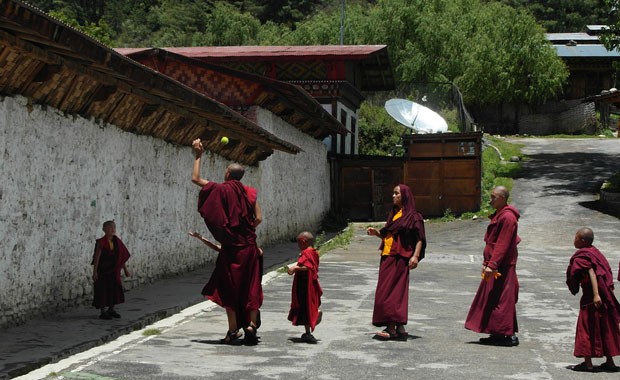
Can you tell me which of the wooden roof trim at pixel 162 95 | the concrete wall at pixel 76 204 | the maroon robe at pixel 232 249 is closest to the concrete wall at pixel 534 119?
the wooden roof trim at pixel 162 95

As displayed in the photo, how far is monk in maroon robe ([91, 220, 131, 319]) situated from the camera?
11.0 metres

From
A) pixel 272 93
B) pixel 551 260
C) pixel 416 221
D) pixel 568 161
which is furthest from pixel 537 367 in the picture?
pixel 568 161

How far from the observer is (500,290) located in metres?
10.4

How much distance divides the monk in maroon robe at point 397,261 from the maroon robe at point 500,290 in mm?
723

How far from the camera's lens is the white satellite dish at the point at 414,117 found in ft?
113

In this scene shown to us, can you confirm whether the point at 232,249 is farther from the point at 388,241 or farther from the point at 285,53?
the point at 285,53

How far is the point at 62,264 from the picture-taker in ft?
38.1

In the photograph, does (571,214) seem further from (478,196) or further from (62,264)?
(62,264)

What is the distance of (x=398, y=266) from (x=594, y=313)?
7.80ft

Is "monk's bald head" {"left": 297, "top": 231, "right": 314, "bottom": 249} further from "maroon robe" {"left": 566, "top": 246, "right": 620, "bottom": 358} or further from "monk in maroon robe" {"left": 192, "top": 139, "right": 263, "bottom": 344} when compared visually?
"maroon robe" {"left": 566, "top": 246, "right": 620, "bottom": 358}

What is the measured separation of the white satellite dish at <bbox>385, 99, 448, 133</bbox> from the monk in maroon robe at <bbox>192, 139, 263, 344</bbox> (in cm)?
2473

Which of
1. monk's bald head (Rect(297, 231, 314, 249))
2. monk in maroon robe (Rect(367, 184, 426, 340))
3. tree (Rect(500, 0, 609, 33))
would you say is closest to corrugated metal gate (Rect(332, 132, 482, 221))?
monk in maroon robe (Rect(367, 184, 426, 340))

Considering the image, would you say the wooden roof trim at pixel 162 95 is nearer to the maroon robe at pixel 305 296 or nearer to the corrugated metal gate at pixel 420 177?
the maroon robe at pixel 305 296

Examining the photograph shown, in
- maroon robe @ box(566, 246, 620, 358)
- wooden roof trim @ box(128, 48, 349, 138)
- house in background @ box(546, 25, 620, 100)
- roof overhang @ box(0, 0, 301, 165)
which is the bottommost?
maroon robe @ box(566, 246, 620, 358)
